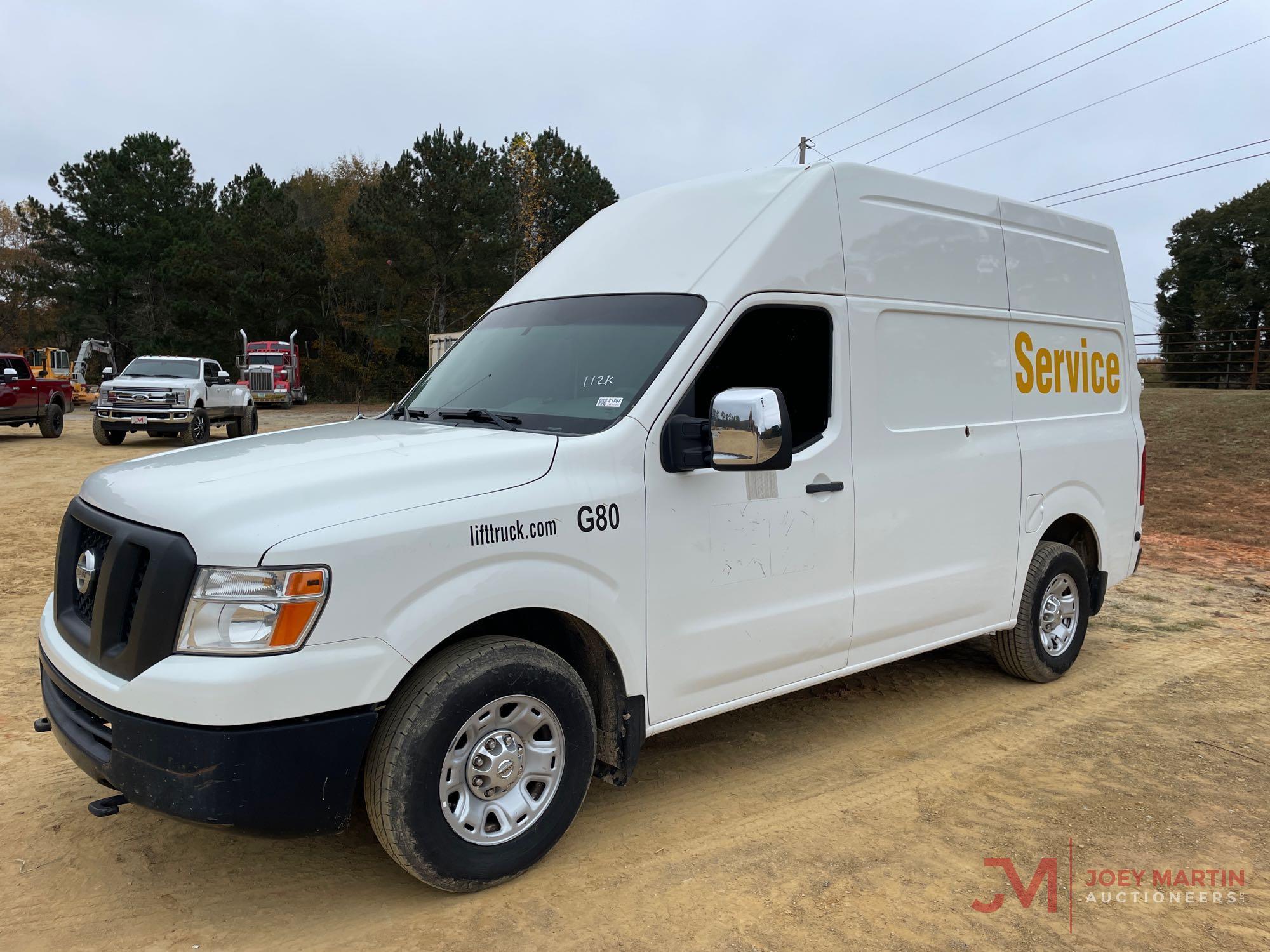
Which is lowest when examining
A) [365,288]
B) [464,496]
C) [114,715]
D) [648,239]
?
[114,715]

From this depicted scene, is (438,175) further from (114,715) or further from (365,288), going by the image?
(114,715)

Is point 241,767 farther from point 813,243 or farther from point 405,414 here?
point 813,243

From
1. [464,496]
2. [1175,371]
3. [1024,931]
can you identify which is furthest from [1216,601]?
[1175,371]

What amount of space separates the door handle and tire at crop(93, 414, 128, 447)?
19.7 meters

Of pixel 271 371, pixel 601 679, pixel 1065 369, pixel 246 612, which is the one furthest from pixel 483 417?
pixel 271 371

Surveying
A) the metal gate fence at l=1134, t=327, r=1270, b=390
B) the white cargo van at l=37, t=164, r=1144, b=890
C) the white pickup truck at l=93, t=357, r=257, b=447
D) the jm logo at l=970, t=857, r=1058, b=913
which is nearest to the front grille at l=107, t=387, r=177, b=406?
the white pickup truck at l=93, t=357, r=257, b=447

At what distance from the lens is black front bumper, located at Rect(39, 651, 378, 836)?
2629 mm

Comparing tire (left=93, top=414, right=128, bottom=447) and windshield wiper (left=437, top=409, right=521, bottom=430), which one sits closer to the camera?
windshield wiper (left=437, top=409, right=521, bottom=430)

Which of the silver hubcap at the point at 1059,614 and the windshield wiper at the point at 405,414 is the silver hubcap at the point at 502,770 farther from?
the silver hubcap at the point at 1059,614

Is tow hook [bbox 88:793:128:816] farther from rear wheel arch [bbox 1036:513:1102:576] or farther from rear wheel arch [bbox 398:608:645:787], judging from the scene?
rear wheel arch [bbox 1036:513:1102:576]

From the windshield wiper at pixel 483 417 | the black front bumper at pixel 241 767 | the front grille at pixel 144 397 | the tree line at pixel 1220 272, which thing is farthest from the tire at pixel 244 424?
the tree line at pixel 1220 272

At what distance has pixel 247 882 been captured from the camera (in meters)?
3.27

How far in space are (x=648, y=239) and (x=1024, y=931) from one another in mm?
3129

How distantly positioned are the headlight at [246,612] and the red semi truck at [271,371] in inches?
1407
